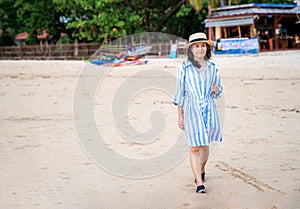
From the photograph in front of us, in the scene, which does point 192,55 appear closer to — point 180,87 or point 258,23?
point 180,87

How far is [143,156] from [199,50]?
6.34ft

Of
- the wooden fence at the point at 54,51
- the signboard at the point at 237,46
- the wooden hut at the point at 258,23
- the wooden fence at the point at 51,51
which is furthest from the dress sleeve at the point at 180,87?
the wooden fence at the point at 51,51

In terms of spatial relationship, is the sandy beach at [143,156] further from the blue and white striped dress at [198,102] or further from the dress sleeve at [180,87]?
the dress sleeve at [180,87]

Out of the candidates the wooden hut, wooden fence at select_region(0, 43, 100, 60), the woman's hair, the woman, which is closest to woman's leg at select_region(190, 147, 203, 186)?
the woman

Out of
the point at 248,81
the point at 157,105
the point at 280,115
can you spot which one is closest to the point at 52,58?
the point at 248,81

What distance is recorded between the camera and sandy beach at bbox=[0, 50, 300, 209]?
4281mm

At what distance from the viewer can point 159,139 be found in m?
6.81

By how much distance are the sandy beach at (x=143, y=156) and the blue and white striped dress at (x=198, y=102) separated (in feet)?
1.76

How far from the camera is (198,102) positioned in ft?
14.1

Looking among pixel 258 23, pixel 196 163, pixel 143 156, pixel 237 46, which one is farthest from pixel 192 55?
pixel 258 23

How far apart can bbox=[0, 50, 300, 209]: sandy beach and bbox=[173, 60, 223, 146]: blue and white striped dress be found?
1.76 ft

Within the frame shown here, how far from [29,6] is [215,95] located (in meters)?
32.7

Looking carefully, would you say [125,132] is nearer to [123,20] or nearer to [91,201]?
[91,201]

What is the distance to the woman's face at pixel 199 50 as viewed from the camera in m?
4.35
